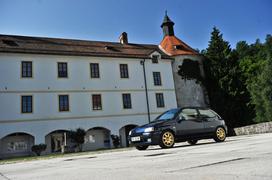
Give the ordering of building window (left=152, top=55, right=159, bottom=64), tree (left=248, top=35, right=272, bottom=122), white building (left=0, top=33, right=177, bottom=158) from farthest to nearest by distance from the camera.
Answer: tree (left=248, top=35, right=272, bottom=122)
building window (left=152, top=55, right=159, bottom=64)
white building (left=0, top=33, right=177, bottom=158)

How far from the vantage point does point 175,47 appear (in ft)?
123

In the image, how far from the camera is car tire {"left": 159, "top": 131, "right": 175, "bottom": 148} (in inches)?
429

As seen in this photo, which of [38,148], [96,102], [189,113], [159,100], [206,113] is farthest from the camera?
[159,100]

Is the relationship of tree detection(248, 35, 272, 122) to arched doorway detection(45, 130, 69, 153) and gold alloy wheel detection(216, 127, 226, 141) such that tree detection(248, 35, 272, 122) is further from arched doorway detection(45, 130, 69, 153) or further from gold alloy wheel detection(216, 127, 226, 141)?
gold alloy wheel detection(216, 127, 226, 141)

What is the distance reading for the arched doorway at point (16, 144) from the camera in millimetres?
25114

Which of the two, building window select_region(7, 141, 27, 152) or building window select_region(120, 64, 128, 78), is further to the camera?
building window select_region(120, 64, 128, 78)

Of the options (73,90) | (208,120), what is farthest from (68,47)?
(208,120)

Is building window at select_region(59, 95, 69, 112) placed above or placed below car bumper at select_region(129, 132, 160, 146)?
above

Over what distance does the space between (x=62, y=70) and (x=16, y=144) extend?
804 centimetres

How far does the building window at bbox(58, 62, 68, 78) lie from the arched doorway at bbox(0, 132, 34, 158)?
642 centimetres

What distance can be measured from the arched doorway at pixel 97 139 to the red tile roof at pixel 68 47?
787 centimetres

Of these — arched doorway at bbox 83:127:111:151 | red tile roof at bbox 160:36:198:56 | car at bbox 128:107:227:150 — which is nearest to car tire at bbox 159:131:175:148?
car at bbox 128:107:227:150

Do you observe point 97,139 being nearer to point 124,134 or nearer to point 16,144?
point 124,134

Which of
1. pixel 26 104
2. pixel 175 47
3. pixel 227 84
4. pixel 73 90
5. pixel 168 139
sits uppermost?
pixel 175 47
